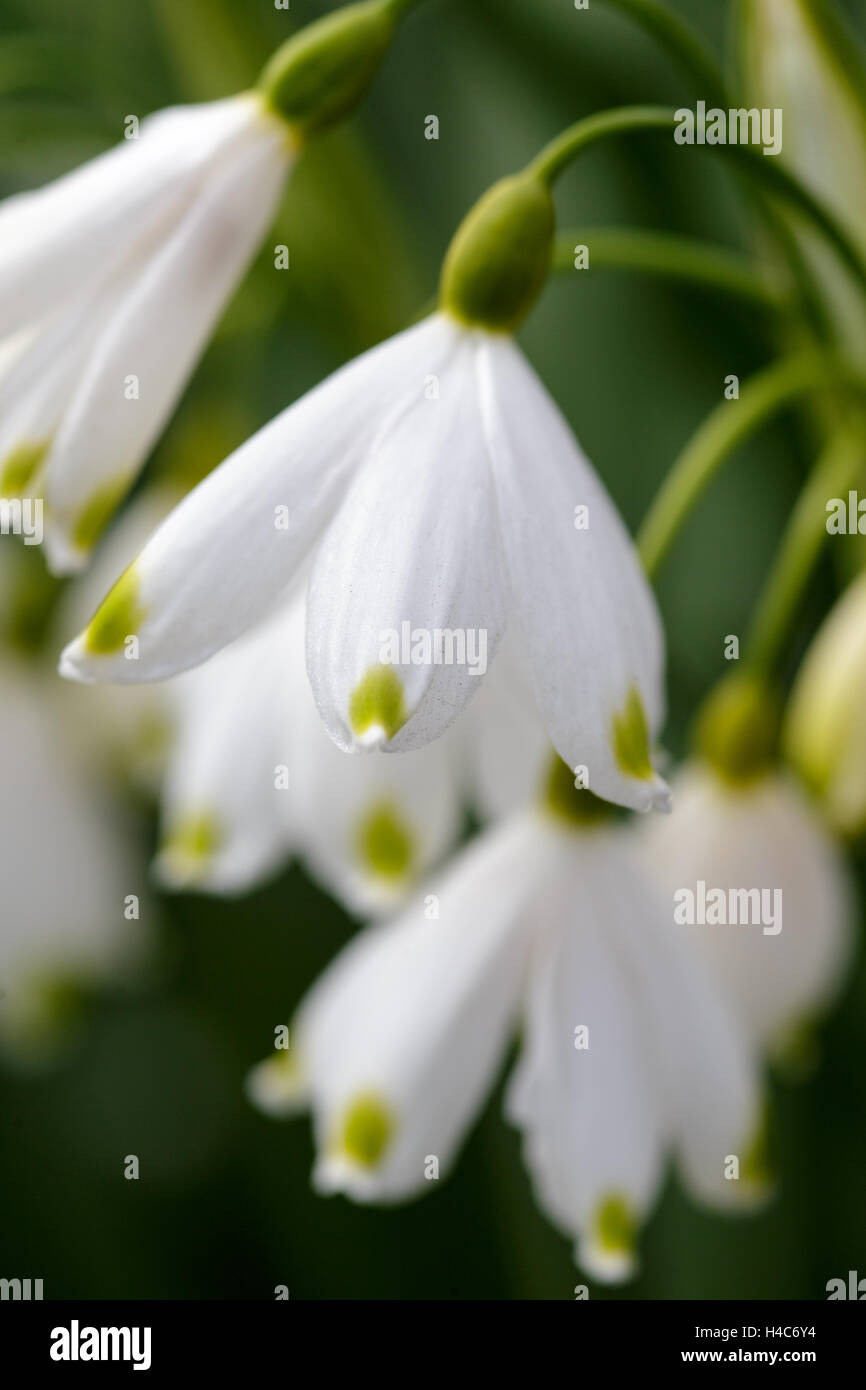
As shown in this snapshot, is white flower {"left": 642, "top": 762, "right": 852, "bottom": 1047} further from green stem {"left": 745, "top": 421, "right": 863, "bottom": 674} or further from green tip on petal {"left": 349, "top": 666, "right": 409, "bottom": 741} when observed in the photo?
green tip on petal {"left": 349, "top": 666, "right": 409, "bottom": 741}

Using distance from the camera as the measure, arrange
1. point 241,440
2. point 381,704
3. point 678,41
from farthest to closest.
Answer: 1. point 241,440
2. point 678,41
3. point 381,704

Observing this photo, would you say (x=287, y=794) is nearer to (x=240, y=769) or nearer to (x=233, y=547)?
(x=240, y=769)

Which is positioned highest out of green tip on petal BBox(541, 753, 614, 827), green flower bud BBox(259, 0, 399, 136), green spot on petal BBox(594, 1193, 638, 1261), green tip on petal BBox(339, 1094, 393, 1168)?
green flower bud BBox(259, 0, 399, 136)

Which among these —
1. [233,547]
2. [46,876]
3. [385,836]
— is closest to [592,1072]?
[385,836]

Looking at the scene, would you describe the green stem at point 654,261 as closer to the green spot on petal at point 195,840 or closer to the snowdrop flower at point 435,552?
the snowdrop flower at point 435,552

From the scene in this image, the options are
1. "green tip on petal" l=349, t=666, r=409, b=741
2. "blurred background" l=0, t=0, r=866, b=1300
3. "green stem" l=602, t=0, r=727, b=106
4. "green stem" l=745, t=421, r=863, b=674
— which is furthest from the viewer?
"blurred background" l=0, t=0, r=866, b=1300

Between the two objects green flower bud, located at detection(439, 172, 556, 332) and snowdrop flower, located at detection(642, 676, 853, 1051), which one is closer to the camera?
green flower bud, located at detection(439, 172, 556, 332)

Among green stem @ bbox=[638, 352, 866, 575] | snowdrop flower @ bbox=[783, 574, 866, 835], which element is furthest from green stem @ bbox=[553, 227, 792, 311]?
snowdrop flower @ bbox=[783, 574, 866, 835]
